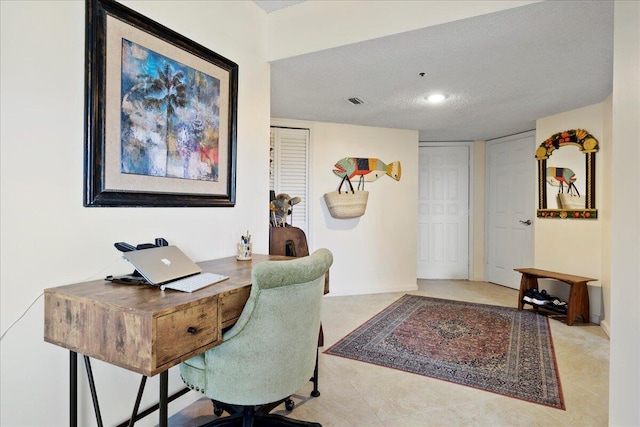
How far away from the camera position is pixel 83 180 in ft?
4.50

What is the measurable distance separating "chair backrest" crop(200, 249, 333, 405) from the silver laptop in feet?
1.11

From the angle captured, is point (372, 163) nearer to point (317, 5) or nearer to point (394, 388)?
point (317, 5)

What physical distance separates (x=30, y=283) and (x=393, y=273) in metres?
4.01

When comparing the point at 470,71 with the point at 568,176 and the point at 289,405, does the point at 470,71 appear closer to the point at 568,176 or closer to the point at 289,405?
the point at 568,176

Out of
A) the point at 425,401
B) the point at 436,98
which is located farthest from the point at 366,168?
the point at 425,401

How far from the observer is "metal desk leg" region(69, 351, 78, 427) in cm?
125

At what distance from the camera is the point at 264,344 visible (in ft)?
4.08

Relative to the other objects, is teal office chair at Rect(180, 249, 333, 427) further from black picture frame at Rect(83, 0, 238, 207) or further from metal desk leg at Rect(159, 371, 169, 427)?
black picture frame at Rect(83, 0, 238, 207)

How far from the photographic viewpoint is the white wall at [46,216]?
3.83ft

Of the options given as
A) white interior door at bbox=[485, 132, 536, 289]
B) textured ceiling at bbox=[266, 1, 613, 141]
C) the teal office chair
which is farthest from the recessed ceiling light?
the teal office chair

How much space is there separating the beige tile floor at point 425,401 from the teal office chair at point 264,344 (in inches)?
26.6

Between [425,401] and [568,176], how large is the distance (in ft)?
10.1

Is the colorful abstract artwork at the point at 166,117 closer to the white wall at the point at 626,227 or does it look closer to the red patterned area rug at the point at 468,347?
the red patterned area rug at the point at 468,347

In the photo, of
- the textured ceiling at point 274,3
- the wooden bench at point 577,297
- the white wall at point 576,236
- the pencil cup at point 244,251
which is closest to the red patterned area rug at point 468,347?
the wooden bench at point 577,297
